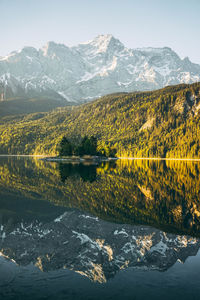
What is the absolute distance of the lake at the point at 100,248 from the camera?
15.7 m

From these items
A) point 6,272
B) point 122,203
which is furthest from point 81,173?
point 6,272

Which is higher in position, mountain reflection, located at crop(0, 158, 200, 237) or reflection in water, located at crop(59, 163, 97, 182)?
mountain reflection, located at crop(0, 158, 200, 237)

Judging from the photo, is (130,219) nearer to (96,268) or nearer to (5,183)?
Answer: (96,268)

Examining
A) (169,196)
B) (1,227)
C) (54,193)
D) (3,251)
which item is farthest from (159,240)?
(54,193)

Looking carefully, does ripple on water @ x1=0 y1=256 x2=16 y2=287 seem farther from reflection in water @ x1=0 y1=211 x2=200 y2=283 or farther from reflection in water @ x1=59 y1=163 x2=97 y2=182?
reflection in water @ x1=59 y1=163 x2=97 y2=182

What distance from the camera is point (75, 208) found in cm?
3519

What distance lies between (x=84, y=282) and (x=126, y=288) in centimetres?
247

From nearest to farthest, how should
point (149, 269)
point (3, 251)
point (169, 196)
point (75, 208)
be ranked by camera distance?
1. point (149, 269)
2. point (3, 251)
3. point (75, 208)
4. point (169, 196)

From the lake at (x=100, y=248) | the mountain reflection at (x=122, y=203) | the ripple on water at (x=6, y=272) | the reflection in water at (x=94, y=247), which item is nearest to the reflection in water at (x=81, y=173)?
the mountain reflection at (x=122, y=203)

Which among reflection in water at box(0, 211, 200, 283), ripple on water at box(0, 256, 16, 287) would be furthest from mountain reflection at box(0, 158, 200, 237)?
→ ripple on water at box(0, 256, 16, 287)

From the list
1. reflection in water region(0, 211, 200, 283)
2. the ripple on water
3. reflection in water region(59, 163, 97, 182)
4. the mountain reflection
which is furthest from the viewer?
reflection in water region(59, 163, 97, 182)

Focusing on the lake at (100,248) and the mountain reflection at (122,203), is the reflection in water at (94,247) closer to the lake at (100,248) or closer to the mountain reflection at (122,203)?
the lake at (100,248)

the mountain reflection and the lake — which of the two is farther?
the mountain reflection

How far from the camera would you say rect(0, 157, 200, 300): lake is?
1566 centimetres
